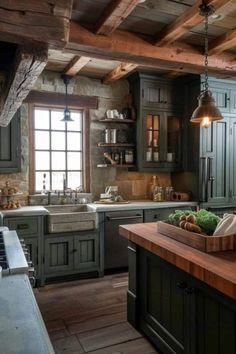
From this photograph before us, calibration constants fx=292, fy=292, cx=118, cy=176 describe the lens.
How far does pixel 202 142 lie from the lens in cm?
408

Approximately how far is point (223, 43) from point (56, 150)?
2533 mm

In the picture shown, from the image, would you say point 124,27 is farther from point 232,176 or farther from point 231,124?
point 232,176

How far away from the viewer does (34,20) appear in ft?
2.69

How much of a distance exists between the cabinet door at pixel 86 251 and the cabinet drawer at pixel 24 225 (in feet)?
1.74

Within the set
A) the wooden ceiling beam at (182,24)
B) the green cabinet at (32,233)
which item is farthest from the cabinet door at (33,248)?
the wooden ceiling beam at (182,24)

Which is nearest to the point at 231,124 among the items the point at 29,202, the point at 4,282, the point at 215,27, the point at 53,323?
the point at 215,27

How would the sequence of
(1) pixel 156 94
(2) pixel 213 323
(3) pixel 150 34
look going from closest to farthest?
(2) pixel 213 323 → (3) pixel 150 34 → (1) pixel 156 94

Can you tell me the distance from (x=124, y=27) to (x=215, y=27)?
865mm

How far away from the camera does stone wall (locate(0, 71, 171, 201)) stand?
13.1 ft

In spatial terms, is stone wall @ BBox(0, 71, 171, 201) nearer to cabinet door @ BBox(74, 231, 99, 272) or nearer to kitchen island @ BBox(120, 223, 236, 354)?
cabinet door @ BBox(74, 231, 99, 272)

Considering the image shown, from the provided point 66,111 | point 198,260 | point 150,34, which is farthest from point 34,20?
point 66,111

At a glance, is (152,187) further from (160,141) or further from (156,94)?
(156,94)

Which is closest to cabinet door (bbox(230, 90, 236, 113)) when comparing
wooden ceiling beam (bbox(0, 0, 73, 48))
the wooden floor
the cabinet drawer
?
the wooden floor

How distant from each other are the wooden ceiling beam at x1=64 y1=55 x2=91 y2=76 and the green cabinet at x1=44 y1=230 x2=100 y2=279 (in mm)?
2076
